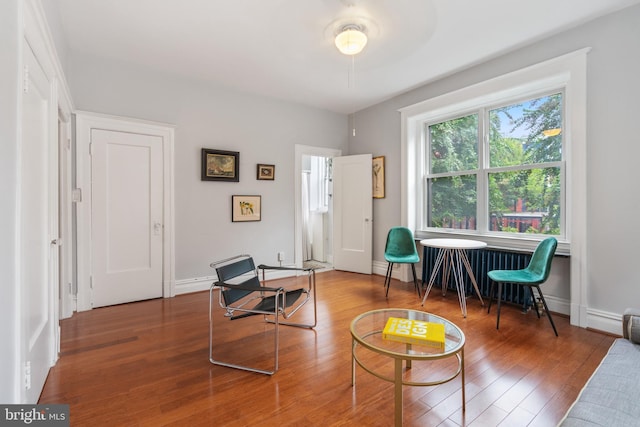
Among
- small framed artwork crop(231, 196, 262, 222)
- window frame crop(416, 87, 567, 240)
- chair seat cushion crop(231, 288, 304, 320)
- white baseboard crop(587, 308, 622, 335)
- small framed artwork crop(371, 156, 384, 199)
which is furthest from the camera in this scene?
small framed artwork crop(371, 156, 384, 199)

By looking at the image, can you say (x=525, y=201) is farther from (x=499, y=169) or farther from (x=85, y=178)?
(x=85, y=178)

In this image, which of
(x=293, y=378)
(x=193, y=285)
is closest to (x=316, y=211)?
(x=193, y=285)

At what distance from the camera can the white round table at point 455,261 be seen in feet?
10.6

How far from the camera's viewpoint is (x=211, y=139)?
4082 millimetres

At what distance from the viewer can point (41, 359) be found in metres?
1.85

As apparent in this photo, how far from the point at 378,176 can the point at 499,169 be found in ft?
5.72

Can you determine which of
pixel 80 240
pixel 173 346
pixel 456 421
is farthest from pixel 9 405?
pixel 80 240

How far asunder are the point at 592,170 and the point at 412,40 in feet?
6.69

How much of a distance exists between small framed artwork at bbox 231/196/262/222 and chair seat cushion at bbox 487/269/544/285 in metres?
3.10

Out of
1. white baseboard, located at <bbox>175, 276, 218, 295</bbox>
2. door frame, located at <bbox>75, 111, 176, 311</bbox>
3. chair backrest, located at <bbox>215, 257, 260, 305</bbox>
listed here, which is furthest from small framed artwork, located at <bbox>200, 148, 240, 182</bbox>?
chair backrest, located at <bbox>215, 257, 260, 305</bbox>

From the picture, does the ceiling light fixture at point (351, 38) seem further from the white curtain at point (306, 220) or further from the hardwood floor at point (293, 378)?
the white curtain at point (306, 220)

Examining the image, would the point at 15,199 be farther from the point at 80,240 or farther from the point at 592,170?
the point at 592,170

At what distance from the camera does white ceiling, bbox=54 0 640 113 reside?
96.7 inches

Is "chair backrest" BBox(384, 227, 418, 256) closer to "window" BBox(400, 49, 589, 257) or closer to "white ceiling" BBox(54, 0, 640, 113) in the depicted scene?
"window" BBox(400, 49, 589, 257)
